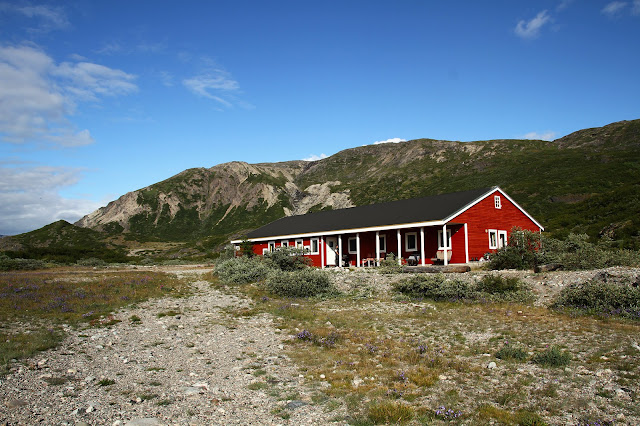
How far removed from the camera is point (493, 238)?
29406 millimetres

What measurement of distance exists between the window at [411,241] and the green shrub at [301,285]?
1164 centimetres

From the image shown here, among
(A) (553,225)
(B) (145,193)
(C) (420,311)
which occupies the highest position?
(B) (145,193)

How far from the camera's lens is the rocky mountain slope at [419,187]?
46547mm

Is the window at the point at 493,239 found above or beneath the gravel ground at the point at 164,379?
above

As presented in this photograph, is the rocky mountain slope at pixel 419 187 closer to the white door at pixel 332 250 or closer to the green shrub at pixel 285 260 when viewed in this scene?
the white door at pixel 332 250

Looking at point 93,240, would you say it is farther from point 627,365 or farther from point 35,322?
point 627,365

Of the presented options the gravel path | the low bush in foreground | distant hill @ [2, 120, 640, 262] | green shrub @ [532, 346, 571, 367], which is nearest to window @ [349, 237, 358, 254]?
A: the low bush in foreground

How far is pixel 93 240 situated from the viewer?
265ft

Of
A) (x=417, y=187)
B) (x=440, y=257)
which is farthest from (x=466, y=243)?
(x=417, y=187)

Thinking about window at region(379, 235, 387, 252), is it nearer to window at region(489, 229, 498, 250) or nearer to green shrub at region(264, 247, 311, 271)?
green shrub at region(264, 247, 311, 271)

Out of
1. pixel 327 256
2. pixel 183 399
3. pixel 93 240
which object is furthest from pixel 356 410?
pixel 93 240

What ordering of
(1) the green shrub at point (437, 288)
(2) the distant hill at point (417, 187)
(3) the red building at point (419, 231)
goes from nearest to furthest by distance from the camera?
1. (1) the green shrub at point (437, 288)
2. (3) the red building at point (419, 231)
3. (2) the distant hill at point (417, 187)

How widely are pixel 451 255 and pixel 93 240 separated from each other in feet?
244

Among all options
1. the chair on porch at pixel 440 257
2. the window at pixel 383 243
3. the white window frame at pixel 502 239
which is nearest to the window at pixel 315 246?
the window at pixel 383 243
